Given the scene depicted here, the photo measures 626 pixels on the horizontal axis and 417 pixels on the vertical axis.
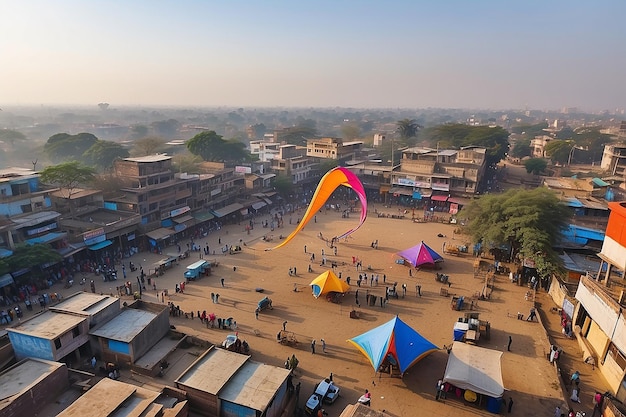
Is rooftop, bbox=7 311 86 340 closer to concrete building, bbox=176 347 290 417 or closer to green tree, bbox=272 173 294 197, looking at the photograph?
concrete building, bbox=176 347 290 417

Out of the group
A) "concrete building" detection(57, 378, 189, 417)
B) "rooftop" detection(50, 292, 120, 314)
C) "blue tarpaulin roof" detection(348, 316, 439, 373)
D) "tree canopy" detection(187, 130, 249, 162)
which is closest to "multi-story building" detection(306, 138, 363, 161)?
"tree canopy" detection(187, 130, 249, 162)

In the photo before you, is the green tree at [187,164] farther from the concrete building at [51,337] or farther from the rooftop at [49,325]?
the concrete building at [51,337]

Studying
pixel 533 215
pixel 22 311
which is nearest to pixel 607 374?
pixel 533 215

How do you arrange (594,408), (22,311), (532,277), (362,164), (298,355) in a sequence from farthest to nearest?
1. (362,164)
2. (532,277)
3. (22,311)
4. (298,355)
5. (594,408)

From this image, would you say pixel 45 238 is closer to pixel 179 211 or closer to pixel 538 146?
pixel 179 211

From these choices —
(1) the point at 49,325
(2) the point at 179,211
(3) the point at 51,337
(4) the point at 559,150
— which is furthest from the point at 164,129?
(3) the point at 51,337

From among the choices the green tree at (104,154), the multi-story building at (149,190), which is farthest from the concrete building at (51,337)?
the green tree at (104,154)

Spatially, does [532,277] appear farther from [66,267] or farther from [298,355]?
[66,267]
